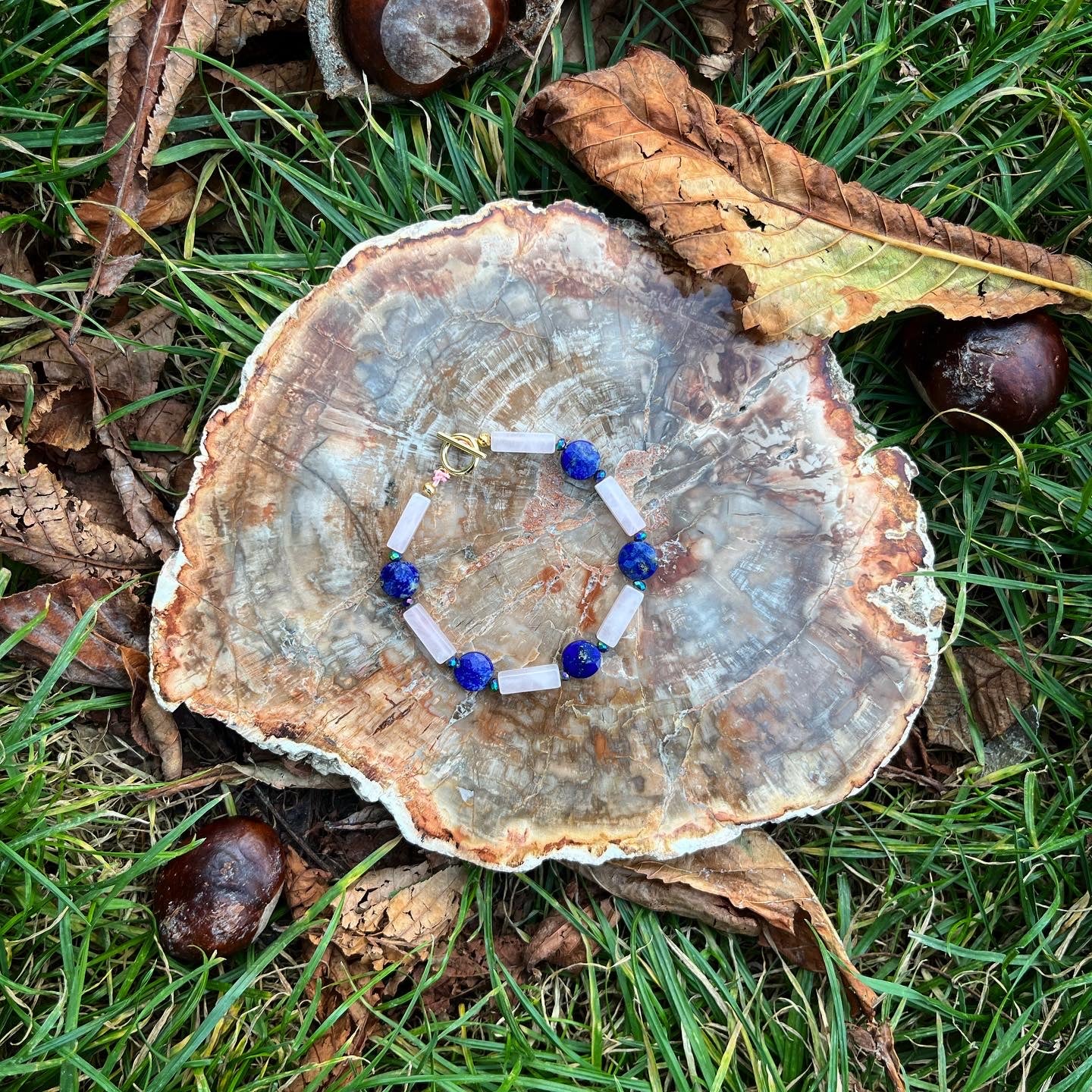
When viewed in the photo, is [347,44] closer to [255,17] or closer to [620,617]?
[255,17]

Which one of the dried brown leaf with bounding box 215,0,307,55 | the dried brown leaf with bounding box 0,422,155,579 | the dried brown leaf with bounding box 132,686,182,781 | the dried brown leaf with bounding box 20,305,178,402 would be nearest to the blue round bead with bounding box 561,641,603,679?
the dried brown leaf with bounding box 132,686,182,781

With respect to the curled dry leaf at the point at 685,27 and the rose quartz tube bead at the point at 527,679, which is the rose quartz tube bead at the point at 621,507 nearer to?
the rose quartz tube bead at the point at 527,679

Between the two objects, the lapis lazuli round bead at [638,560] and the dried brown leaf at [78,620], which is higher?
the lapis lazuli round bead at [638,560]

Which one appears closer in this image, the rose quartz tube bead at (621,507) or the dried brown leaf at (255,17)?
the rose quartz tube bead at (621,507)

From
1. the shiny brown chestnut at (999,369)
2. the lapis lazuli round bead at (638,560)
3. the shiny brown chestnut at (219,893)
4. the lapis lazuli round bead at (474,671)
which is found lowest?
the shiny brown chestnut at (219,893)

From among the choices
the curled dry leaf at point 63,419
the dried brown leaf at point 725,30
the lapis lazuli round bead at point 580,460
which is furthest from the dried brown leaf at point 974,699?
the curled dry leaf at point 63,419

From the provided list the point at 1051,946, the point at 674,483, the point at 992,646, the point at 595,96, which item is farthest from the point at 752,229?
the point at 1051,946

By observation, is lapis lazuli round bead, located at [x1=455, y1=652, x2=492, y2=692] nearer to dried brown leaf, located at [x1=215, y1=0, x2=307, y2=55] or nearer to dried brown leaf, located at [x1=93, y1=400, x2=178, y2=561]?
dried brown leaf, located at [x1=93, y1=400, x2=178, y2=561]

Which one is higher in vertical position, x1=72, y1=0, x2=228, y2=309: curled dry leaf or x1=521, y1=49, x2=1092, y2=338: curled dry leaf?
x1=521, y1=49, x2=1092, y2=338: curled dry leaf
